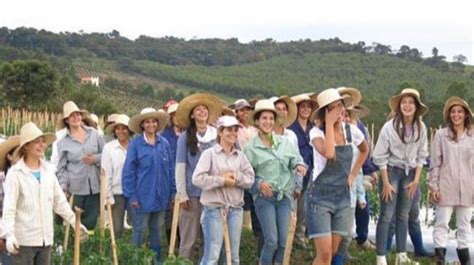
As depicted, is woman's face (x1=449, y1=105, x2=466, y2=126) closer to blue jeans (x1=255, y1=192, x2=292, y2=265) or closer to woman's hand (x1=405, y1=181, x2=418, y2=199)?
woman's hand (x1=405, y1=181, x2=418, y2=199)

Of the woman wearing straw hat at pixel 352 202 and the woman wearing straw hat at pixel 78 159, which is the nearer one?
the woman wearing straw hat at pixel 352 202

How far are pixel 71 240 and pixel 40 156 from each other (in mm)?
1856

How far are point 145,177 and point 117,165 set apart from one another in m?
0.85

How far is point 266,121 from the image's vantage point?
6.35m

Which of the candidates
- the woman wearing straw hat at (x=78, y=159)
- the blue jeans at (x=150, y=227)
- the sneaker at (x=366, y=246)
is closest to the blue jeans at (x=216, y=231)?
the blue jeans at (x=150, y=227)

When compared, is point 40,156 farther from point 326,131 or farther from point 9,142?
point 326,131

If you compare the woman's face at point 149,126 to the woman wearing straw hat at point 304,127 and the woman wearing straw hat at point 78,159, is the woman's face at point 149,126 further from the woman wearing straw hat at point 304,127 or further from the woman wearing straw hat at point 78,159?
the woman wearing straw hat at point 304,127

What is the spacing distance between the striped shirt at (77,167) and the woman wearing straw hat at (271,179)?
193cm

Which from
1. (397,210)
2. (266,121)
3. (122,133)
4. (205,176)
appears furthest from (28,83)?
(205,176)

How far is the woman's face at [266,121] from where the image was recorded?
636 cm

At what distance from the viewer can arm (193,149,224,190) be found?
597 centimetres

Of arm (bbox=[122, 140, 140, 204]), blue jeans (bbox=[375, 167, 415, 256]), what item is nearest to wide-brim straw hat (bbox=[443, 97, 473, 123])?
blue jeans (bbox=[375, 167, 415, 256])

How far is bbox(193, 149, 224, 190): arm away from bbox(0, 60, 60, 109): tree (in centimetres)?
2849

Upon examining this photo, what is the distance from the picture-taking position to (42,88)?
1332 inches
